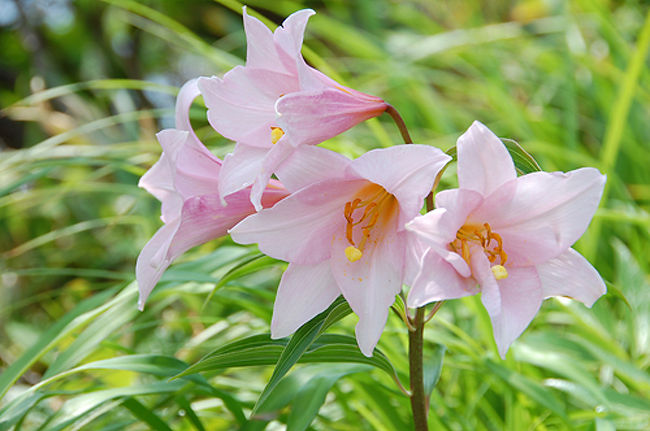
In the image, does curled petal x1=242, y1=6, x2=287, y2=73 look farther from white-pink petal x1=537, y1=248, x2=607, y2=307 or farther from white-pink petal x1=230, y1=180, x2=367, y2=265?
white-pink petal x1=537, y1=248, x2=607, y2=307

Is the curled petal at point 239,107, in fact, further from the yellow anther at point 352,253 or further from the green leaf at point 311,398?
the green leaf at point 311,398

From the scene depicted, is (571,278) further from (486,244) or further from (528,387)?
(528,387)

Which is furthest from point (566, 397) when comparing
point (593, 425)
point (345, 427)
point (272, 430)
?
point (272, 430)

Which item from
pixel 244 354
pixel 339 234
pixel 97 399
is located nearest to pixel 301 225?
pixel 339 234

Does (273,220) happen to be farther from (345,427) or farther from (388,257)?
(345,427)

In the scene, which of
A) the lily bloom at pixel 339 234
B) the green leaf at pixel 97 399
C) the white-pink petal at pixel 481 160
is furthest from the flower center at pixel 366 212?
the green leaf at pixel 97 399

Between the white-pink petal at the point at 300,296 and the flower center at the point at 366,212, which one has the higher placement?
the flower center at the point at 366,212
